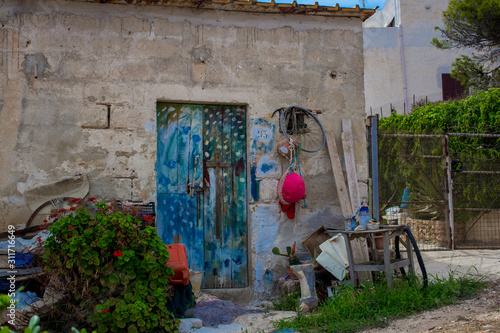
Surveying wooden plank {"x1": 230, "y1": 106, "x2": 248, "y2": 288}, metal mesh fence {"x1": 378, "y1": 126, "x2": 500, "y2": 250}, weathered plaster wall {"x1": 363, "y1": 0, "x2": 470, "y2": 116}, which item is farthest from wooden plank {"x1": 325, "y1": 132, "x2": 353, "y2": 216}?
weathered plaster wall {"x1": 363, "y1": 0, "x2": 470, "y2": 116}

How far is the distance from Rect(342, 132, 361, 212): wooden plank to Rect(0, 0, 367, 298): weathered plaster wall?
0.53 ft

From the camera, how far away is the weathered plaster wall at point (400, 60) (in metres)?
17.4

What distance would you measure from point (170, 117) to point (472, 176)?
5392 mm

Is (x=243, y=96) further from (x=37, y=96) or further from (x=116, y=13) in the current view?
(x=37, y=96)

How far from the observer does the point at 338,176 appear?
19.0ft

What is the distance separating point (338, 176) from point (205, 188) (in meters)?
1.66

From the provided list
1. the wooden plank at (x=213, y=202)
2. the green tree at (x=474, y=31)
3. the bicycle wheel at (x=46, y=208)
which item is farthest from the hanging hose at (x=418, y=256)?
the green tree at (x=474, y=31)

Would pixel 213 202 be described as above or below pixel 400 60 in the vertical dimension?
below

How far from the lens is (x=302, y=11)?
583 centimetres

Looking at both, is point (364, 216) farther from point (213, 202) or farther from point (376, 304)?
point (213, 202)

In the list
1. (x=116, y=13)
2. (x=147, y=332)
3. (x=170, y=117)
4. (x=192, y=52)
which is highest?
(x=116, y=13)

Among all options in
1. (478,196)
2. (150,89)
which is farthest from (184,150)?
(478,196)

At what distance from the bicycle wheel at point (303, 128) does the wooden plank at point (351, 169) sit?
0.30m

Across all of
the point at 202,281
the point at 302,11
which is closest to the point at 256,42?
the point at 302,11
